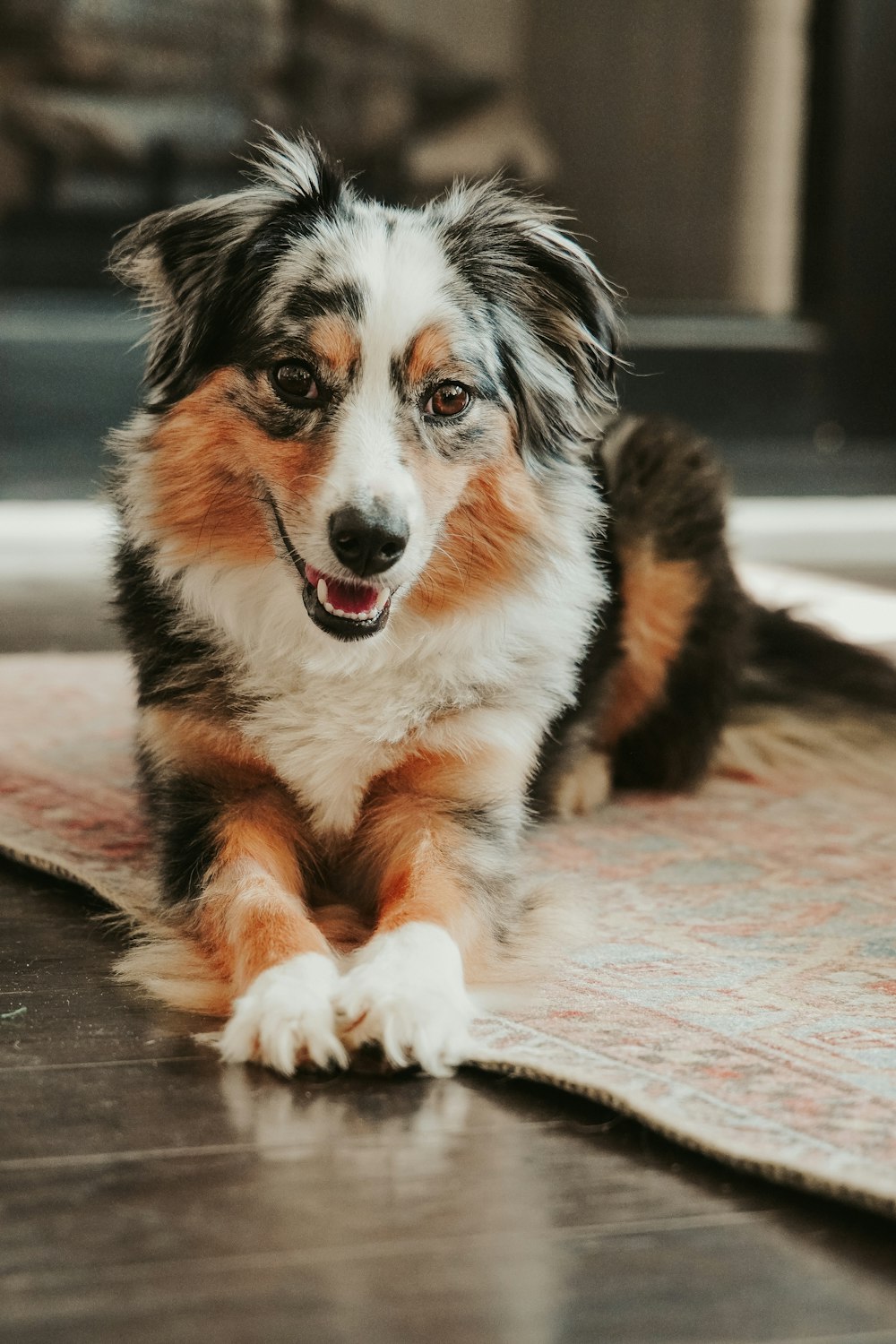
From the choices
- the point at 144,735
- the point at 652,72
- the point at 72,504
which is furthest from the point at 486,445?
the point at 652,72

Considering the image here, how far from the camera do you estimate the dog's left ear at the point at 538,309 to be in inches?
96.3

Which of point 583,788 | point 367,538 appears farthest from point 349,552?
point 583,788

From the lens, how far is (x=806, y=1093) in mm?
1685

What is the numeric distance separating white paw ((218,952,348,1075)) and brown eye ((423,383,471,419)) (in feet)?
2.85

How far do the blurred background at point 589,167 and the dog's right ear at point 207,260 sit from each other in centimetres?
379

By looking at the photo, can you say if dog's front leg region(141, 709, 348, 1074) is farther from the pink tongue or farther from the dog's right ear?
the dog's right ear

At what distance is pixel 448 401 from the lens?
2293 mm

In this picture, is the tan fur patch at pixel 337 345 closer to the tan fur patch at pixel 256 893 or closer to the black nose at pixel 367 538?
the black nose at pixel 367 538

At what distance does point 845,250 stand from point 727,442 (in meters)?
1.06

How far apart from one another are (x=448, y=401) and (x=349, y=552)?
32 cm

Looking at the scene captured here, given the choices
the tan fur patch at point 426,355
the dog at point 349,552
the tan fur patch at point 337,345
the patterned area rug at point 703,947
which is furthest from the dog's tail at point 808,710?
the tan fur patch at point 337,345

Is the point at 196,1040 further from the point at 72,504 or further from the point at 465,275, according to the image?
the point at 72,504

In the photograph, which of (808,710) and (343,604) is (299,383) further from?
(808,710)

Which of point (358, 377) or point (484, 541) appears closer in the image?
point (358, 377)
